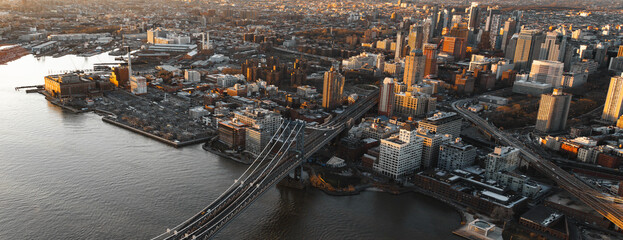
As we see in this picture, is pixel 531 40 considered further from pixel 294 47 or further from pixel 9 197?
pixel 9 197

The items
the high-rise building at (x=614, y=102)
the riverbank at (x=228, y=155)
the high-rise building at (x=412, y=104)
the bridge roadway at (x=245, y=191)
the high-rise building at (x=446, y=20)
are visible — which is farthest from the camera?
the high-rise building at (x=446, y=20)

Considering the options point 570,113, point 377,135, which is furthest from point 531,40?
point 377,135

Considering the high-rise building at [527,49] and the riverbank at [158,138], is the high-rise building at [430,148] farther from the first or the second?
the high-rise building at [527,49]

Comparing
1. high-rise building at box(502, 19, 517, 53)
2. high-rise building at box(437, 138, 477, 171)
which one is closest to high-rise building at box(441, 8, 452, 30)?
high-rise building at box(502, 19, 517, 53)

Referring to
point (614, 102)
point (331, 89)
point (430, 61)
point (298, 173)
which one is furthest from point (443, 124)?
point (430, 61)

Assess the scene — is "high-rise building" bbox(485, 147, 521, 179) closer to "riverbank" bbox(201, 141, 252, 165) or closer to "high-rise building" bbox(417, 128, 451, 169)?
"high-rise building" bbox(417, 128, 451, 169)

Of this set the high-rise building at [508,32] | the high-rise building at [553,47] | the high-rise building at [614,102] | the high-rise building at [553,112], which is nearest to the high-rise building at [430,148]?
the high-rise building at [553,112]
